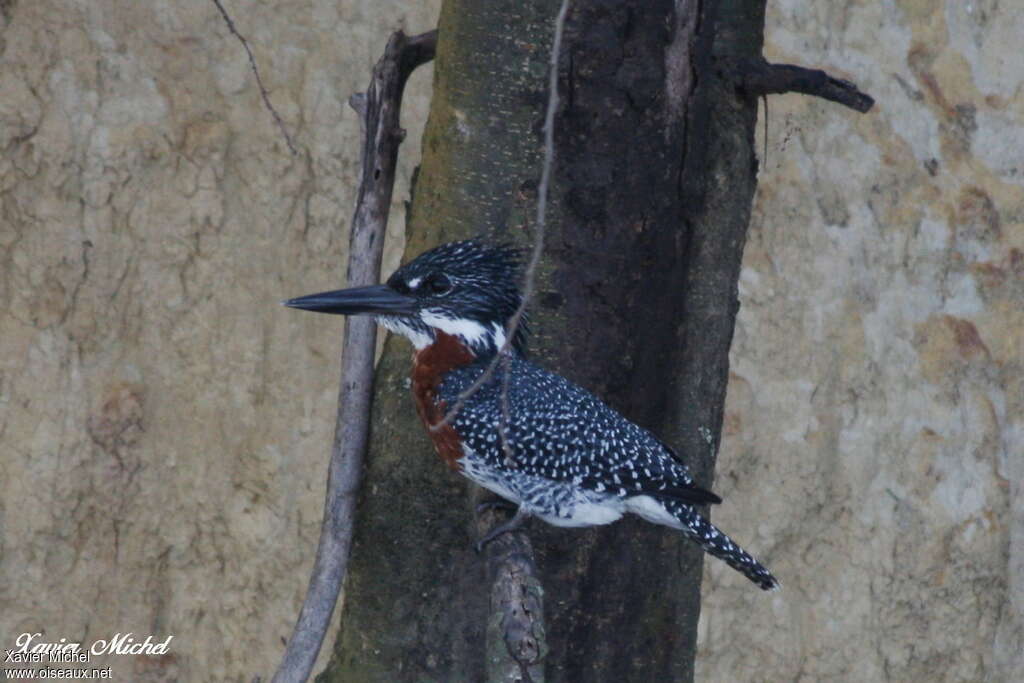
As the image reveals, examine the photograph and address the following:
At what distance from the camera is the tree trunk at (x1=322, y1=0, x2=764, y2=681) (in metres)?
2.70

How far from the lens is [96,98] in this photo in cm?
436

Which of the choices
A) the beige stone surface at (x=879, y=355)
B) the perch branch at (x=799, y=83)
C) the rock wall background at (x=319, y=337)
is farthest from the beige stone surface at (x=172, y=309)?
the perch branch at (x=799, y=83)

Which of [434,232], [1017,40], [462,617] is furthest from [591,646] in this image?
[1017,40]

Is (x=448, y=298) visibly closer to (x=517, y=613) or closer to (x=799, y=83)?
(x=799, y=83)

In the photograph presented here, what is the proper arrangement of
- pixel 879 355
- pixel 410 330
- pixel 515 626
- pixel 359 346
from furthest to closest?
pixel 879 355, pixel 359 346, pixel 410 330, pixel 515 626

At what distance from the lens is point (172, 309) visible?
4.46 m

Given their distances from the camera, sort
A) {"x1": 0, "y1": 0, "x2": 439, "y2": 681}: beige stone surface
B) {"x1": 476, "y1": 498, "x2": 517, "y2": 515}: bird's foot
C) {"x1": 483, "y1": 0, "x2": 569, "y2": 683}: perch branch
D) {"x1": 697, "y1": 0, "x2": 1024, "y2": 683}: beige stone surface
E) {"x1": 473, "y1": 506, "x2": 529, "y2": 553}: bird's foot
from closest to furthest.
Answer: {"x1": 483, "y1": 0, "x2": 569, "y2": 683}: perch branch → {"x1": 473, "y1": 506, "x2": 529, "y2": 553}: bird's foot → {"x1": 476, "y1": 498, "x2": 517, "y2": 515}: bird's foot → {"x1": 0, "y1": 0, "x2": 439, "y2": 681}: beige stone surface → {"x1": 697, "y1": 0, "x2": 1024, "y2": 683}: beige stone surface

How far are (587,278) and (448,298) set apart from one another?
1.12 ft

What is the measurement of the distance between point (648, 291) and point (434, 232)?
42 cm

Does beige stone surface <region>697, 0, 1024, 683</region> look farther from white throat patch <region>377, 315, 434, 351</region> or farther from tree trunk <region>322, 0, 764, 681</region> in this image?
white throat patch <region>377, 315, 434, 351</region>
